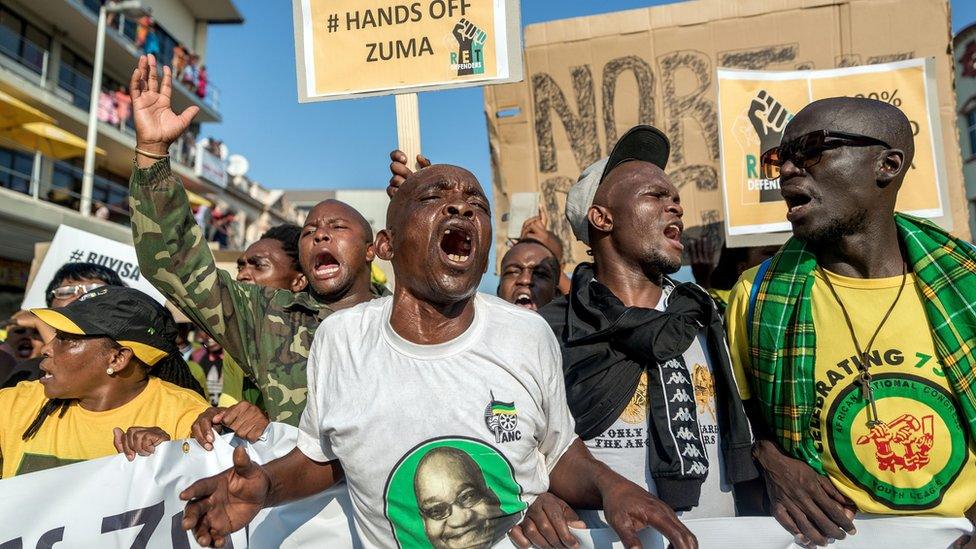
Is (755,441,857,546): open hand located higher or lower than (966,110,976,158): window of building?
lower

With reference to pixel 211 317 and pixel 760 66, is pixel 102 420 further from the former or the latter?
pixel 760 66

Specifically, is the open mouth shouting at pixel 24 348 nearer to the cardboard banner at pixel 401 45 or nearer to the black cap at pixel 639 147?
the cardboard banner at pixel 401 45

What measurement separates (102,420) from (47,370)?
261mm

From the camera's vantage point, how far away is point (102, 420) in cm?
229

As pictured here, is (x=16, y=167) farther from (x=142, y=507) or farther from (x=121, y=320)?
(x=142, y=507)

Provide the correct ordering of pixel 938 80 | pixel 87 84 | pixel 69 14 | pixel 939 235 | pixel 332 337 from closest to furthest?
1. pixel 332 337
2. pixel 939 235
3. pixel 938 80
4. pixel 69 14
5. pixel 87 84

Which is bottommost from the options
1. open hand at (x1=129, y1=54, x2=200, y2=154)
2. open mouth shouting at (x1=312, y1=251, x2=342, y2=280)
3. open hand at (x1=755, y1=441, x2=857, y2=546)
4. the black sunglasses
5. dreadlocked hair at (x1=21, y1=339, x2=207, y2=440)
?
open hand at (x1=755, y1=441, x2=857, y2=546)

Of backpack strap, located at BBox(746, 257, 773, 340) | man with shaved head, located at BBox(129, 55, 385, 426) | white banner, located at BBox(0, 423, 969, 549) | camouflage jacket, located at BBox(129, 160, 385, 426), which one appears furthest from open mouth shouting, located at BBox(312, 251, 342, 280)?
backpack strap, located at BBox(746, 257, 773, 340)

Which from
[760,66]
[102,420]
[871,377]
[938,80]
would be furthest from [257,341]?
[938,80]

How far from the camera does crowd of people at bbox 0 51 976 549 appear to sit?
1493mm

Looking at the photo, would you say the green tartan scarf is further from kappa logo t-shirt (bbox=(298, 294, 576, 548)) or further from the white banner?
the white banner

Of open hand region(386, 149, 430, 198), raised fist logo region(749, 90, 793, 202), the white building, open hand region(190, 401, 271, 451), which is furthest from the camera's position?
the white building

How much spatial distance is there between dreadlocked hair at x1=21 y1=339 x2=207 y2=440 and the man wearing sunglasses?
87.1 inches

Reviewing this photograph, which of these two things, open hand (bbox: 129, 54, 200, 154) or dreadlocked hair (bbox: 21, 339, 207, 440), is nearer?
open hand (bbox: 129, 54, 200, 154)
